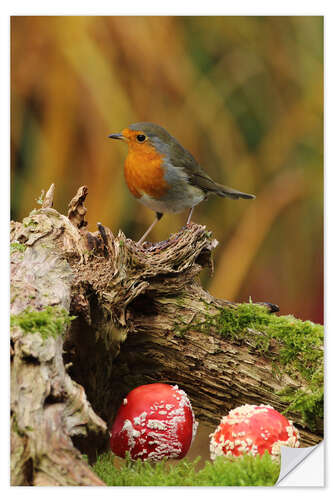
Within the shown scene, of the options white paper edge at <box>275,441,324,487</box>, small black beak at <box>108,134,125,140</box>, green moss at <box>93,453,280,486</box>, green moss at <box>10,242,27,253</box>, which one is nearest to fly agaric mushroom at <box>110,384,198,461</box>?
green moss at <box>93,453,280,486</box>

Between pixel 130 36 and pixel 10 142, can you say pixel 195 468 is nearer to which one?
pixel 10 142

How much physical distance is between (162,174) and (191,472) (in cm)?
119

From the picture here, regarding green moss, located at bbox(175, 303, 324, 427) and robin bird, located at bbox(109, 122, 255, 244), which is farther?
robin bird, located at bbox(109, 122, 255, 244)

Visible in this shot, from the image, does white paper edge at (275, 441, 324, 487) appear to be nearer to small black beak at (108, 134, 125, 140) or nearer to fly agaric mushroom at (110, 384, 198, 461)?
fly agaric mushroom at (110, 384, 198, 461)

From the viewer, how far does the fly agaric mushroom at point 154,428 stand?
1.90 metres

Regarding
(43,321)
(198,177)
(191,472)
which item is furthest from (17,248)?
(191,472)

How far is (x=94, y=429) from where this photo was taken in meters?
1.58

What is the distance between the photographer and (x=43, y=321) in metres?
1.74

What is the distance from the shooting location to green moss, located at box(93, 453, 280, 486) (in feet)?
5.88

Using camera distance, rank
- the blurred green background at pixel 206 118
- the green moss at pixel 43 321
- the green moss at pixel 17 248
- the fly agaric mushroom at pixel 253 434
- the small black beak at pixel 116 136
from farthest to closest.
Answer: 1. the small black beak at pixel 116 136
2. the blurred green background at pixel 206 118
3. the green moss at pixel 17 248
4. the fly agaric mushroom at pixel 253 434
5. the green moss at pixel 43 321

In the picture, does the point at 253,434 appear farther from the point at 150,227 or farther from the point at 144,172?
the point at 144,172

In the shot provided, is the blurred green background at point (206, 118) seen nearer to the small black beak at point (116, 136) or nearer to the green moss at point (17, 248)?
the small black beak at point (116, 136)

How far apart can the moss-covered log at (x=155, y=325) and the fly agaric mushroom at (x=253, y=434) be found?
272 millimetres

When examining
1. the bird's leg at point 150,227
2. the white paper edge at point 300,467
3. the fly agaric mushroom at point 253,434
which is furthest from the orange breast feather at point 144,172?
the white paper edge at point 300,467
